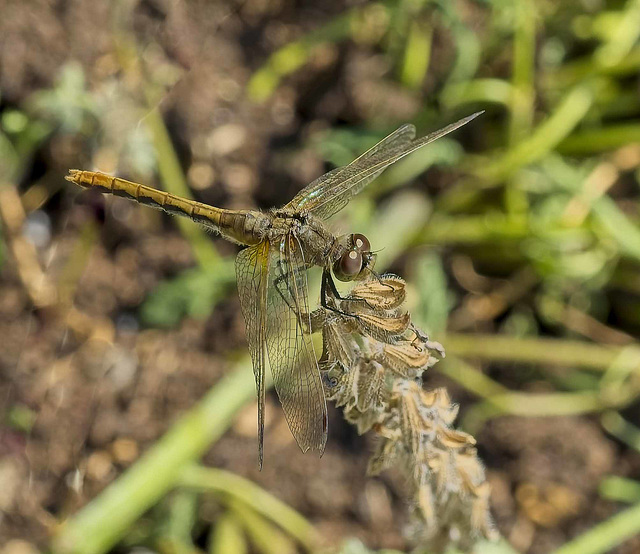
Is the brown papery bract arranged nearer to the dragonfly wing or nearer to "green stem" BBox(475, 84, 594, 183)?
the dragonfly wing

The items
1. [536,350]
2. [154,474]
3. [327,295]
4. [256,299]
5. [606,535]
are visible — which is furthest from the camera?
[536,350]

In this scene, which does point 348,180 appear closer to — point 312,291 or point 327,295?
point 327,295

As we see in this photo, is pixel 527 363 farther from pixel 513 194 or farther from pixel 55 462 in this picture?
pixel 55 462

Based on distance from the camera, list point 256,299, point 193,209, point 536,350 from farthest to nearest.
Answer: point 536,350, point 193,209, point 256,299

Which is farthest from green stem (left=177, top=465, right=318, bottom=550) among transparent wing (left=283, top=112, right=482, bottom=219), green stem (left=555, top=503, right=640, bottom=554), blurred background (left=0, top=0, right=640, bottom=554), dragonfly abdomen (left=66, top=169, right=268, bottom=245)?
transparent wing (left=283, top=112, right=482, bottom=219)

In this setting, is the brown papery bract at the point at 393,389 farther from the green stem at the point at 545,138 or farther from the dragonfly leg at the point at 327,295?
the green stem at the point at 545,138

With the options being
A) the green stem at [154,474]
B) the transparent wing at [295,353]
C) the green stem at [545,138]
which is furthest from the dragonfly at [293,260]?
the green stem at [545,138]

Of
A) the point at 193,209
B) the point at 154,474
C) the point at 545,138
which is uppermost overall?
the point at 545,138

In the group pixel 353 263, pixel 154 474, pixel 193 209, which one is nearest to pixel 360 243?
pixel 353 263
